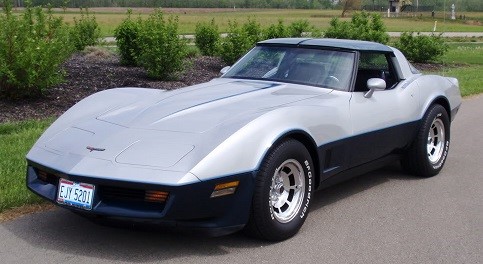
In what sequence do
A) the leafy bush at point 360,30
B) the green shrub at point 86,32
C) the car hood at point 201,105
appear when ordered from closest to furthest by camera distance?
the car hood at point 201,105 → the green shrub at point 86,32 → the leafy bush at point 360,30

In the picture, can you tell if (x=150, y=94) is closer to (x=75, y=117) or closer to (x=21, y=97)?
(x=75, y=117)

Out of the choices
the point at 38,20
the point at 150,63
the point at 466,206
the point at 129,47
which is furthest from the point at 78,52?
the point at 466,206

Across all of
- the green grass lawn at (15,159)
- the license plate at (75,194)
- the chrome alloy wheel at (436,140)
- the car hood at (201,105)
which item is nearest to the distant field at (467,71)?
the chrome alloy wheel at (436,140)

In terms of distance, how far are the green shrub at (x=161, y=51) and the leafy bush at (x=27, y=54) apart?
249 cm

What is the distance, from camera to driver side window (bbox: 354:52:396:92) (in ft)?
21.0

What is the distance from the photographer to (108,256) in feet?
14.8

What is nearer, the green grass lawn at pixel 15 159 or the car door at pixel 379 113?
the green grass lawn at pixel 15 159

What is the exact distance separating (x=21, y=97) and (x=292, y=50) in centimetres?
539

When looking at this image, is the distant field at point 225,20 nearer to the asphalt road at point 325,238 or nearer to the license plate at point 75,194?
the asphalt road at point 325,238

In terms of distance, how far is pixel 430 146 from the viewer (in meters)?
7.10

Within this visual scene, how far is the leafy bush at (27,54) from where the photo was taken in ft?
31.4

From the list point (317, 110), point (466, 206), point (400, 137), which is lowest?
point (466, 206)

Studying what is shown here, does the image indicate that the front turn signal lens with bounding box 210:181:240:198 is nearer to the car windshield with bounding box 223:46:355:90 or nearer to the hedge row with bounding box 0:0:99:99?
the car windshield with bounding box 223:46:355:90

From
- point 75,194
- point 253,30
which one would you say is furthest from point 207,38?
point 75,194
